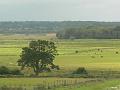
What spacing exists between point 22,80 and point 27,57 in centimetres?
1021

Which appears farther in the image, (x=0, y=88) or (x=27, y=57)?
(x=27, y=57)

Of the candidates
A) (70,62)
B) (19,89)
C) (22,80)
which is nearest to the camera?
(19,89)

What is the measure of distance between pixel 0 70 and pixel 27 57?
4.26 m

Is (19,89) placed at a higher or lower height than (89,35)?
lower

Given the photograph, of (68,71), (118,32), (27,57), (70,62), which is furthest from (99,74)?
(118,32)

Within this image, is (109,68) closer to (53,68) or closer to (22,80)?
(53,68)

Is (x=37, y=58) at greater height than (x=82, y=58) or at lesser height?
greater

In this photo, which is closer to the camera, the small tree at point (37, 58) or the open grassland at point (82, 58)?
the small tree at point (37, 58)

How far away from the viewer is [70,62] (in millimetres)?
73312

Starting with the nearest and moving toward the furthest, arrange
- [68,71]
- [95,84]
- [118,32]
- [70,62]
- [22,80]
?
[95,84] < [22,80] < [68,71] < [70,62] < [118,32]

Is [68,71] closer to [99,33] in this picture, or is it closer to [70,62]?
[70,62]

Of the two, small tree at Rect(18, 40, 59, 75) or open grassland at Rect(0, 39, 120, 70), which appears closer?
small tree at Rect(18, 40, 59, 75)

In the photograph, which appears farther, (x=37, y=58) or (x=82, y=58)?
(x=82, y=58)

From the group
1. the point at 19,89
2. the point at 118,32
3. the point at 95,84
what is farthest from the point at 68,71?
the point at 118,32
